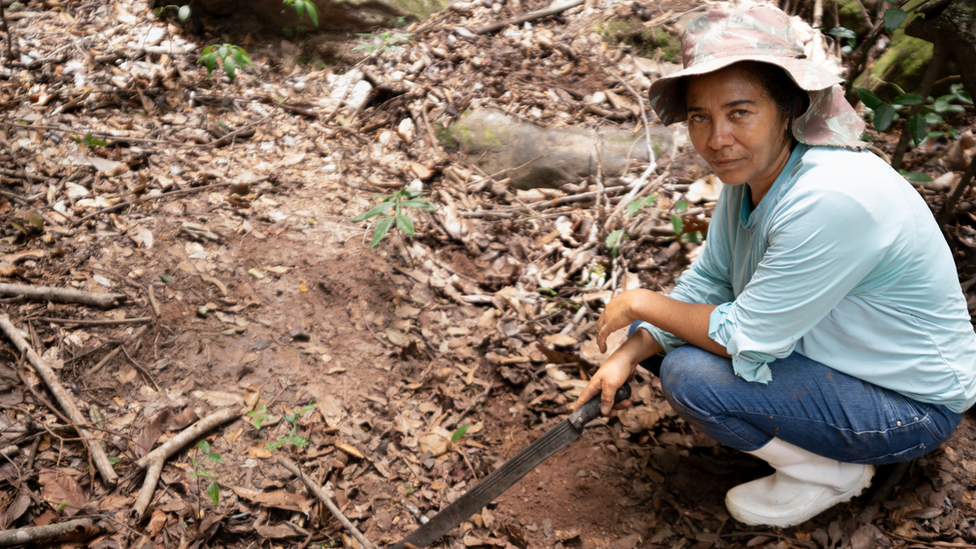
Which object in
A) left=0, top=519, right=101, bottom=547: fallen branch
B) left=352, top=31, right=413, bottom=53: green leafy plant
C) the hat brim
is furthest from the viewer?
left=352, top=31, right=413, bottom=53: green leafy plant

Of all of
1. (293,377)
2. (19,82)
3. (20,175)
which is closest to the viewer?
(293,377)

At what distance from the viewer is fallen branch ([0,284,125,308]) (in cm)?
261

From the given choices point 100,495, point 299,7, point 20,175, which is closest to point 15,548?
point 100,495

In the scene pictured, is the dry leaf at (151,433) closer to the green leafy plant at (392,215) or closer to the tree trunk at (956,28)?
the green leafy plant at (392,215)

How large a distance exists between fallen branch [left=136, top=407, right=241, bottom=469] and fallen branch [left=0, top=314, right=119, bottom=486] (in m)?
0.11

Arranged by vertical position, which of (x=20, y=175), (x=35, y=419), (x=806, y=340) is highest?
(x=806, y=340)

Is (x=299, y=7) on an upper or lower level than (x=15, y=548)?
upper

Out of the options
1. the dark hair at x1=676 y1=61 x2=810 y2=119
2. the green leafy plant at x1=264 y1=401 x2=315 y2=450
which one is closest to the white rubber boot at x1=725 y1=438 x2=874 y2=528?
the dark hair at x1=676 y1=61 x2=810 y2=119

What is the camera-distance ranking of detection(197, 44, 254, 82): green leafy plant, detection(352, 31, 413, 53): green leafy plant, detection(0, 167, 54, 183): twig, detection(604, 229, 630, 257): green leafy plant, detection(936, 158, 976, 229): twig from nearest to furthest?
detection(936, 158, 976, 229): twig → detection(0, 167, 54, 183): twig → detection(604, 229, 630, 257): green leafy plant → detection(197, 44, 254, 82): green leafy plant → detection(352, 31, 413, 53): green leafy plant

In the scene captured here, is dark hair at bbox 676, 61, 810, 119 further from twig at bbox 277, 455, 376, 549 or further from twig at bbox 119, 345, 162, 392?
twig at bbox 119, 345, 162, 392

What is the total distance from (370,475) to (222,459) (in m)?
0.60

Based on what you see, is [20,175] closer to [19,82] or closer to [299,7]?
[19,82]

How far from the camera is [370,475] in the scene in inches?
98.6

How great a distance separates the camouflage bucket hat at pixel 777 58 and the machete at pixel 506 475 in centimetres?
108
